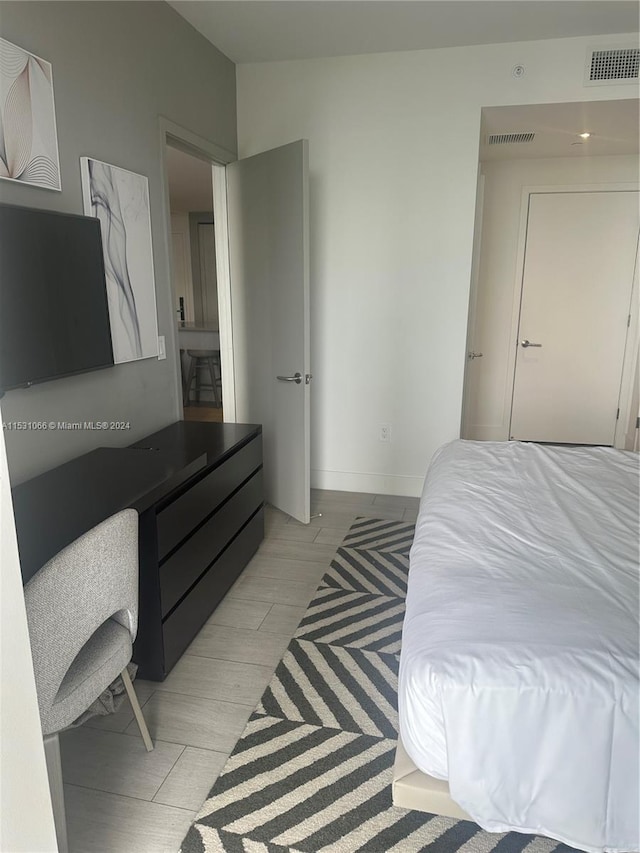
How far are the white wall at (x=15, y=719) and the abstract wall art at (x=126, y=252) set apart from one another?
1607mm

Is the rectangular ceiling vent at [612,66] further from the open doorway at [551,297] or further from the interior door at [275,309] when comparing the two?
the interior door at [275,309]

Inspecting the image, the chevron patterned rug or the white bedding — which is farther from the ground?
the white bedding

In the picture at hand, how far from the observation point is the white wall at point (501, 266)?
4527mm

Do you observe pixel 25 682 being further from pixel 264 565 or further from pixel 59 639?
pixel 264 565

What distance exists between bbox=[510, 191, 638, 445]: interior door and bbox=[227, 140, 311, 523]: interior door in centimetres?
247

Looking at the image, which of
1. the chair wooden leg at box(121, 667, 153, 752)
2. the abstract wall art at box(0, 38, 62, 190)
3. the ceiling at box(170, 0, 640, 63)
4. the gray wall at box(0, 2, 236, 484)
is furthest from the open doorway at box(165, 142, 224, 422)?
the chair wooden leg at box(121, 667, 153, 752)

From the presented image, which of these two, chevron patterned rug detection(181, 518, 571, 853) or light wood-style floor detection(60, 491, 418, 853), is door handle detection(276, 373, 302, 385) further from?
chevron patterned rug detection(181, 518, 571, 853)

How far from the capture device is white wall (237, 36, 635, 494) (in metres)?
3.32

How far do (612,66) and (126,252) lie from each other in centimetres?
275

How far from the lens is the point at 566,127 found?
369 cm

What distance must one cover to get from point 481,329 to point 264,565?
303 centimetres

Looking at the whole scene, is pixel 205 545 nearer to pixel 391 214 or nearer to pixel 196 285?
pixel 391 214

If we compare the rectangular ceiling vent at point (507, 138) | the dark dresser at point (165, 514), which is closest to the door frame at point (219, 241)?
the dark dresser at point (165, 514)

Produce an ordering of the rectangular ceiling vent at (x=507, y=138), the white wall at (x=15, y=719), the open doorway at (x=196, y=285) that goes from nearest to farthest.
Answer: the white wall at (x=15, y=719) < the rectangular ceiling vent at (x=507, y=138) < the open doorway at (x=196, y=285)
